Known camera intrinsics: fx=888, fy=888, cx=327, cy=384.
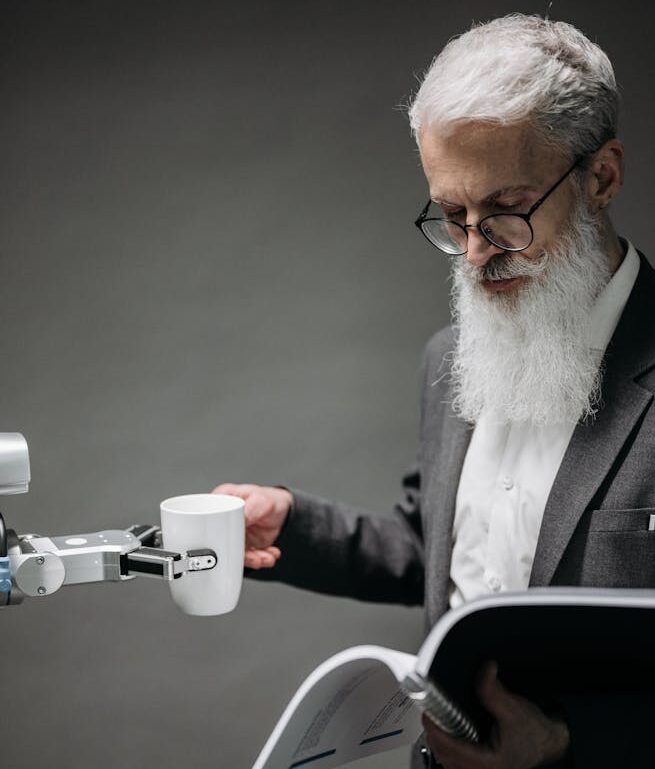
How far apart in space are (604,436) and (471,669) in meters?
0.47

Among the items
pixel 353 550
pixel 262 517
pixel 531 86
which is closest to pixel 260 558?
pixel 262 517

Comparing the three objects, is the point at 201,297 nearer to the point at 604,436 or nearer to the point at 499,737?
the point at 604,436

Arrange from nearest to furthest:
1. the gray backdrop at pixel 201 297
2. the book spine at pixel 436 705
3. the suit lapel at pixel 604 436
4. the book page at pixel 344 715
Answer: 1. the book spine at pixel 436 705
2. the book page at pixel 344 715
3. the suit lapel at pixel 604 436
4. the gray backdrop at pixel 201 297

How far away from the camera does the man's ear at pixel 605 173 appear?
1255 millimetres

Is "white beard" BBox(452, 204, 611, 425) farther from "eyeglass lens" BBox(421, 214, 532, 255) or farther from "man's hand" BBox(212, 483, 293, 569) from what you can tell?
"man's hand" BBox(212, 483, 293, 569)

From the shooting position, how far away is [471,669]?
873 millimetres

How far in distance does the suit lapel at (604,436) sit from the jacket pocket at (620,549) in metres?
0.03

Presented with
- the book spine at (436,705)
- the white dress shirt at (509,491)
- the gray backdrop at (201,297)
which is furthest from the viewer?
the gray backdrop at (201,297)

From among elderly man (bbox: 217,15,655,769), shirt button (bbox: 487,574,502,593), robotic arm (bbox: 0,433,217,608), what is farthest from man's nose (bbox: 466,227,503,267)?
robotic arm (bbox: 0,433,217,608)

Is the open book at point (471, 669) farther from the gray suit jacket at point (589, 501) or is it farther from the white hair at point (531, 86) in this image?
the white hair at point (531, 86)

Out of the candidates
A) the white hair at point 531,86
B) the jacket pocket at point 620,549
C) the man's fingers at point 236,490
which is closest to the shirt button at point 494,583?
the jacket pocket at point 620,549

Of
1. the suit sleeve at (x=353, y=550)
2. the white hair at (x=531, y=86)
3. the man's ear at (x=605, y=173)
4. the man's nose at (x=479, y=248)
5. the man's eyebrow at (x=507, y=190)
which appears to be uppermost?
the white hair at (x=531, y=86)

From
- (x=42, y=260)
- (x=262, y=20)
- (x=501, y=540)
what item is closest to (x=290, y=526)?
(x=501, y=540)

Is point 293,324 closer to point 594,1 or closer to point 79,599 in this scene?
point 79,599
